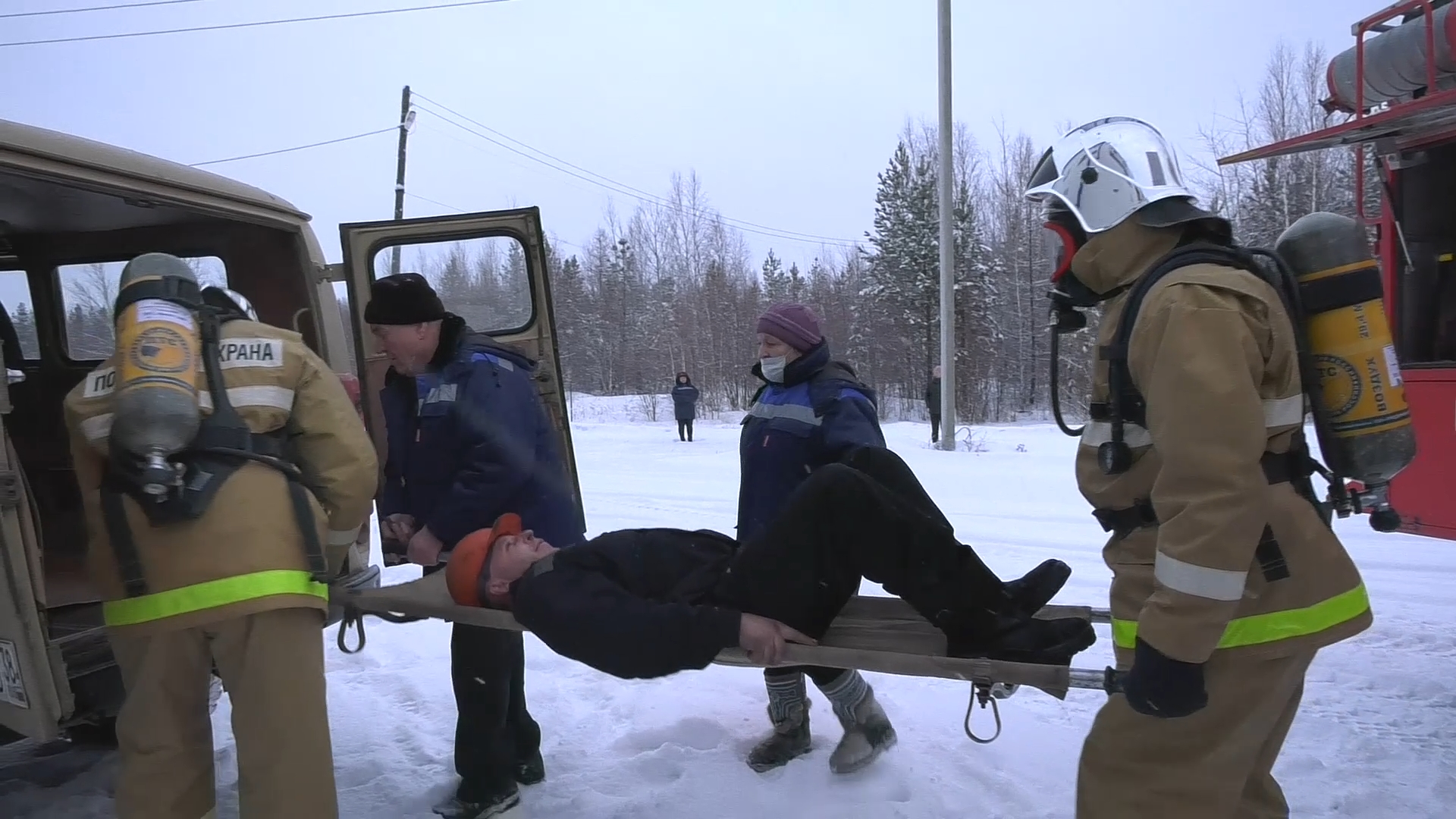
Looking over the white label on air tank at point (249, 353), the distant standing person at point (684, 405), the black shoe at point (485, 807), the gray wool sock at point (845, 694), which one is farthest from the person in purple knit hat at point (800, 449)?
the distant standing person at point (684, 405)

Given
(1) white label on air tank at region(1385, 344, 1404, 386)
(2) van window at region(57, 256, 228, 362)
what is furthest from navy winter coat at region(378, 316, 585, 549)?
(1) white label on air tank at region(1385, 344, 1404, 386)

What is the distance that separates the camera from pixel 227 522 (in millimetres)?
2410

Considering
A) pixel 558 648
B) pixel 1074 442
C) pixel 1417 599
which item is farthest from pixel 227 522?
pixel 1074 442

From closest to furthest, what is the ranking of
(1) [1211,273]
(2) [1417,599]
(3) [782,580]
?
(1) [1211,273]
(3) [782,580]
(2) [1417,599]

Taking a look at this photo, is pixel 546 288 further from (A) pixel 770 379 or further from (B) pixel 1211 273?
(B) pixel 1211 273

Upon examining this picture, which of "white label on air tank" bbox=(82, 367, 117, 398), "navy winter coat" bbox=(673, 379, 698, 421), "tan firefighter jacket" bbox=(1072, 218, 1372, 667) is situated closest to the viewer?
"tan firefighter jacket" bbox=(1072, 218, 1372, 667)

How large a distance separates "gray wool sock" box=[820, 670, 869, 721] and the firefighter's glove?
1757mm

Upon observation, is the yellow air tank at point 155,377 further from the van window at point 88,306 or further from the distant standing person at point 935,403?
the distant standing person at point 935,403

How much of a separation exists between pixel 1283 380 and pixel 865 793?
2.21 m

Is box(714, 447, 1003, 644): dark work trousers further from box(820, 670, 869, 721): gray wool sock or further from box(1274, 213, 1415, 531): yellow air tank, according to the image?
box(1274, 213, 1415, 531): yellow air tank

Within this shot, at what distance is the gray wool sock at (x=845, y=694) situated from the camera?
3.53 metres

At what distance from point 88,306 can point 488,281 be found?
2.41 meters

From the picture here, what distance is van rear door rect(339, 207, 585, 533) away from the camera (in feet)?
14.4

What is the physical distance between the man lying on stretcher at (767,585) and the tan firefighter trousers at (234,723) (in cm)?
70
